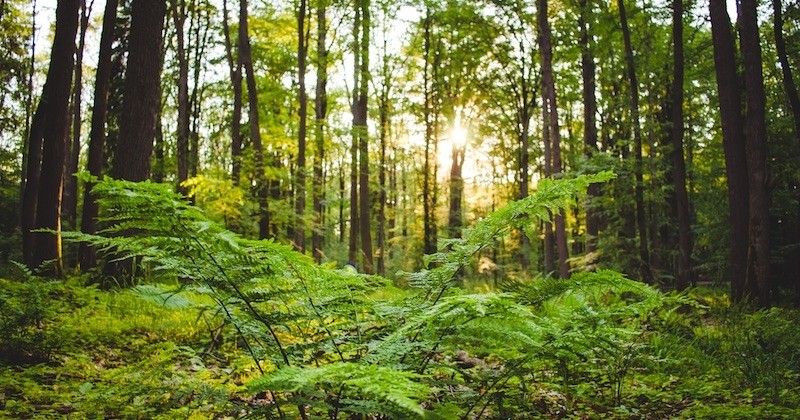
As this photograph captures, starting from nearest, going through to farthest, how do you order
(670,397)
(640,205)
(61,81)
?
(670,397) < (61,81) < (640,205)

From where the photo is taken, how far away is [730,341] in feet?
18.2

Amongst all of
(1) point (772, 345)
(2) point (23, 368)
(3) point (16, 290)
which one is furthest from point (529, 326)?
(1) point (772, 345)

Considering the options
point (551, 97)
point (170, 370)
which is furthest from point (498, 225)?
point (551, 97)

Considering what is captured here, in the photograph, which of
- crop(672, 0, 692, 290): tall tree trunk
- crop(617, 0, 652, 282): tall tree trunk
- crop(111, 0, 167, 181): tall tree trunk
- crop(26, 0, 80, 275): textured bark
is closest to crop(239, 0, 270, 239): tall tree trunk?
crop(26, 0, 80, 275): textured bark

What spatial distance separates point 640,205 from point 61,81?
42.9 ft

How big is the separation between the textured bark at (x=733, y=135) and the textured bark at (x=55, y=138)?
1170cm

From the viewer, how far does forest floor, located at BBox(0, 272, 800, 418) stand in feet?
9.23

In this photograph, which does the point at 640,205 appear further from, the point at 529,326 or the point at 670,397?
the point at 529,326

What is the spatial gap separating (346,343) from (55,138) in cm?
719

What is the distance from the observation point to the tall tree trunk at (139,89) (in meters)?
6.36

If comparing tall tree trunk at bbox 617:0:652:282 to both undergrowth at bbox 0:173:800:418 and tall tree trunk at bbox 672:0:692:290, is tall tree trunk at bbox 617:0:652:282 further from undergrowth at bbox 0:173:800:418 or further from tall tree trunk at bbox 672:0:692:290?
undergrowth at bbox 0:173:800:418

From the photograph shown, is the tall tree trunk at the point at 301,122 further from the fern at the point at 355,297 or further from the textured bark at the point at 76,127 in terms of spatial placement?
the fern at the point at 355,297

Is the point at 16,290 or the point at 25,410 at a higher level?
the point at 16,290

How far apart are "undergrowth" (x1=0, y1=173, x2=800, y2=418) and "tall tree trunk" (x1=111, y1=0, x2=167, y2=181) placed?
2.12 meters
